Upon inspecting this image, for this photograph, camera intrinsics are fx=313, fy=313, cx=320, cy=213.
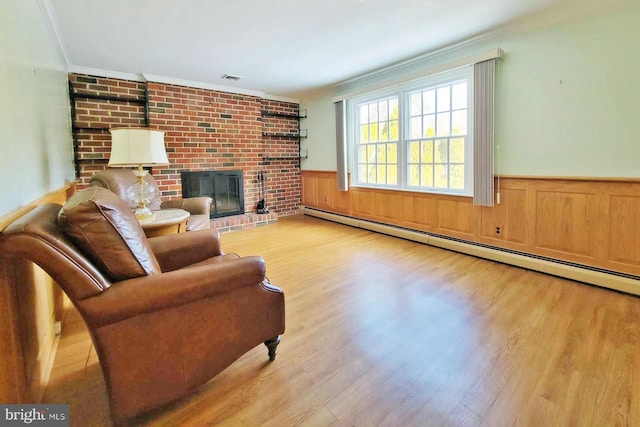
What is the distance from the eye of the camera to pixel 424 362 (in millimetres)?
1720

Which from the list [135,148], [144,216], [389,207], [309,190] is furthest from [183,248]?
[309,190]

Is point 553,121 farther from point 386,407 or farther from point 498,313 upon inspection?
point 386,407

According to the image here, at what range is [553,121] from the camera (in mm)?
2883

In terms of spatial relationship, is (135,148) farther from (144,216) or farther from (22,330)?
(22,330)

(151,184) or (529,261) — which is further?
(151,184)

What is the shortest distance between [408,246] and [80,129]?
4407mm

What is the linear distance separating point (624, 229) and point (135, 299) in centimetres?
347

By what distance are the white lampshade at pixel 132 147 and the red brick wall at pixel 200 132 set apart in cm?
228

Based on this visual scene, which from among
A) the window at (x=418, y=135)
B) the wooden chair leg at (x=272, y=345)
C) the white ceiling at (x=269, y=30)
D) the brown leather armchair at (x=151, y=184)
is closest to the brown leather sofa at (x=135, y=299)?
the wooden chair leg at (x=272, y=345)

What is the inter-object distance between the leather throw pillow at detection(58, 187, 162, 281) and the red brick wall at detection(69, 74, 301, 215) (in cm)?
344

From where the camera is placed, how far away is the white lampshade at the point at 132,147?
229cm

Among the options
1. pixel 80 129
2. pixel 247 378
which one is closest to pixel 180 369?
pixel 247 378

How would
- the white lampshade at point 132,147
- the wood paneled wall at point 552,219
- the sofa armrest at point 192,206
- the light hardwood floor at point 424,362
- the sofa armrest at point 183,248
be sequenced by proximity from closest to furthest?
1. the light hardwood floor at point 424,362
2. the sofa armrest at point 183,248
3. the white lampshade at point 132,147
4. the wood paneled wall at point 552,219
5. the sofa armrest at point 192,206

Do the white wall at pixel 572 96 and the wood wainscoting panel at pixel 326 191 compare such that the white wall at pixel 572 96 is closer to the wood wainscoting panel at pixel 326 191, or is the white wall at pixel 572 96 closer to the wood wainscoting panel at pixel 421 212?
the wood wainscoting panel at pixel 421 212
